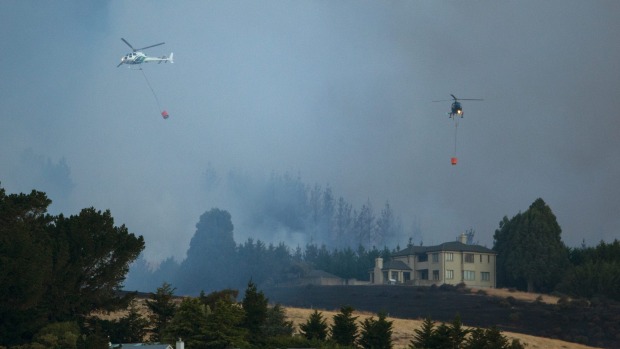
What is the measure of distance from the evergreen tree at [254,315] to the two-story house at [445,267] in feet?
290

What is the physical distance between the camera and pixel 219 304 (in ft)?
→ 246

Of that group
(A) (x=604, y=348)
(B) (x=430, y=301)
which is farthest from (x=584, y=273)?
(A) (x=604, y=348)

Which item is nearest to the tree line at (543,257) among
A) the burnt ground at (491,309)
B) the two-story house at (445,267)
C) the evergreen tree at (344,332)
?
the two-story house at (445,267)

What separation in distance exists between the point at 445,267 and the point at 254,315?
298 feet

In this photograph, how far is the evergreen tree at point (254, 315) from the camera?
258ft

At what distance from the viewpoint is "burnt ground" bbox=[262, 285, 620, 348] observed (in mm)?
120500

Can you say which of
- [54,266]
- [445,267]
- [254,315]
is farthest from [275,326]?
[445,267]

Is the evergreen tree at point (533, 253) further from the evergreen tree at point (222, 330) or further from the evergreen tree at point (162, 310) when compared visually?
the evergreen tree at point (222, 330)

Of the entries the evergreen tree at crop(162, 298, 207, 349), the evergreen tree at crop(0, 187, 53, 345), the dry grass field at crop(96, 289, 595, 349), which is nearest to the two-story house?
the dry grass field at crop(96, 289, 595, 349)

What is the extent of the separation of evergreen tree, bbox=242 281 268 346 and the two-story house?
3479 inches

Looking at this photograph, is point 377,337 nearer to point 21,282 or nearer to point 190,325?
point 190,325

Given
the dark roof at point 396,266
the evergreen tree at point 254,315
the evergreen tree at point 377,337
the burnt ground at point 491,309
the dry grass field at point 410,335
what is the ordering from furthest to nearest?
the dark roof at point 396,266 < the burnt ground at point 491,309 < the dry grass field at point 410,335 < the evergreen tree at point 377,337 < the evergreen tree at point 254,315

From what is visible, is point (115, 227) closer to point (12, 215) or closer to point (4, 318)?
point (12, 215)

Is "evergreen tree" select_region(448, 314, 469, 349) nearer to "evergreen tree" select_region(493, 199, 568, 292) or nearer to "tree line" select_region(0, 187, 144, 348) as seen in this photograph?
"tree line" select_region(0, 187, 144, 348)
